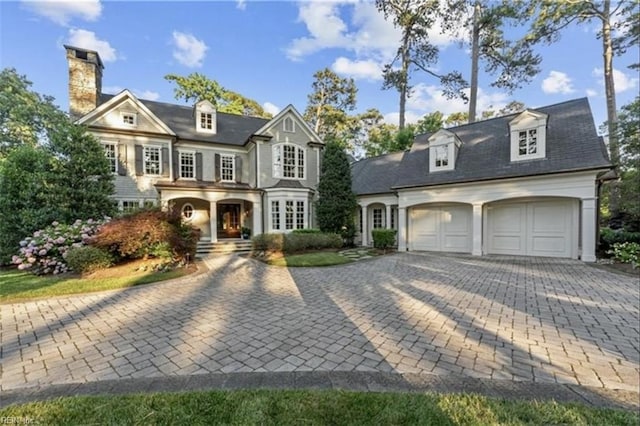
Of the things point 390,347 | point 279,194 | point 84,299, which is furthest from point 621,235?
point 84,299

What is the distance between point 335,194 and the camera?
1514 cm

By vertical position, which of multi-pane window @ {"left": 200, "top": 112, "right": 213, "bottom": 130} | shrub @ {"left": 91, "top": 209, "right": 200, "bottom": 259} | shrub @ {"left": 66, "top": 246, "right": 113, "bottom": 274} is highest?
multi-pane window @ {"left": 200, "top": 112, "right": 213, "bottom": 130}

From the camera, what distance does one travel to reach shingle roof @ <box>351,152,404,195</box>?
16.5 meters

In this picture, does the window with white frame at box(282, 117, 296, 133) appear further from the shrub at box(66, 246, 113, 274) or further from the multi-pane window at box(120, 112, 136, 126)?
the shrub at box(66, 246, 113, 274)

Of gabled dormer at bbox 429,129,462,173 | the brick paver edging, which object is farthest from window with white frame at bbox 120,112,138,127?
gabled dormer at bbox 429,129,462,173

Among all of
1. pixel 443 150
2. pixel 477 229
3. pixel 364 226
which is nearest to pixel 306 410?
pixel 477 229

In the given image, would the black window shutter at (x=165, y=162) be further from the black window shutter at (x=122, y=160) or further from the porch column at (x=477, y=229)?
the porch column at (x=477, y=229)

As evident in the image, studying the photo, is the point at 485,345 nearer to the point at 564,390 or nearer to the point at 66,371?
the point at 564,390

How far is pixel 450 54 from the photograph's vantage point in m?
20.2

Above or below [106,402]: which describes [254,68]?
above

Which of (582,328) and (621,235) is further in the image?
(621,235)

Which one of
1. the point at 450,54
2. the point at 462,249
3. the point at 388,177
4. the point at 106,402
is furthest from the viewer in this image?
the point at 450,54

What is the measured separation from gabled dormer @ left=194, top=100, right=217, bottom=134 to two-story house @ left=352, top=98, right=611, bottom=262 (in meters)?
11.2

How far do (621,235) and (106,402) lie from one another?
659 inches
